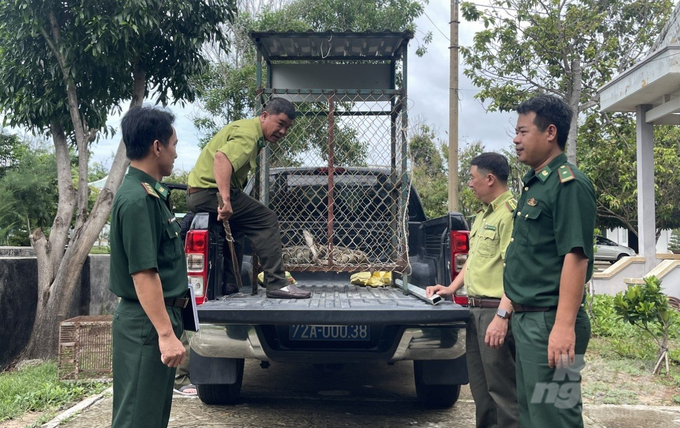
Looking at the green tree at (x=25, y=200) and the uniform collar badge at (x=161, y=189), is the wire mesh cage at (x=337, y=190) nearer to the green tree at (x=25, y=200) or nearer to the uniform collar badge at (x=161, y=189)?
the uniform collar badge at (x=161, y=189)

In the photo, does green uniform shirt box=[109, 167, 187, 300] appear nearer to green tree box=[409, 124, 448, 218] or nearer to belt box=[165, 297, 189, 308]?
belt box=[165, 297, 189, 308]

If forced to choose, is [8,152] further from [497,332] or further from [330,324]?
[497,332]

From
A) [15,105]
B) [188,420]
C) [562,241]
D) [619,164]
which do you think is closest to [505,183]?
[562,241]

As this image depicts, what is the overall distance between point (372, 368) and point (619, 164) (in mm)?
15428

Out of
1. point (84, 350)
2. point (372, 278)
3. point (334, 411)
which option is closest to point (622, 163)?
point (372, 278)

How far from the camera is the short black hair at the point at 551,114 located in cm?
245

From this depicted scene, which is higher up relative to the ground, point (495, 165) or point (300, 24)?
point (300, 24)

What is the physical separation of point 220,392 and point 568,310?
275 cm

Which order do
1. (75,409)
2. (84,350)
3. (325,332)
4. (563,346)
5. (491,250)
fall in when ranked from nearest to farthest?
(563,346) → (491,250) → (325,332) → (75,409) → (84,350)

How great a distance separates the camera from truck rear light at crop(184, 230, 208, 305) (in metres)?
3.68

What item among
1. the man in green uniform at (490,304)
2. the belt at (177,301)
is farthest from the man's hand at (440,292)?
the belt at (177,301)

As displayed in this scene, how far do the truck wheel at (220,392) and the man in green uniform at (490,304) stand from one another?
1633mm

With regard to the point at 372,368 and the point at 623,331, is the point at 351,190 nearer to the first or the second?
the point at 372,368

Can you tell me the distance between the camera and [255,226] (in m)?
4.26
